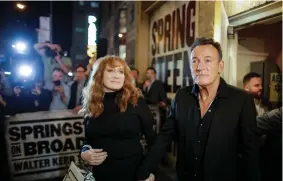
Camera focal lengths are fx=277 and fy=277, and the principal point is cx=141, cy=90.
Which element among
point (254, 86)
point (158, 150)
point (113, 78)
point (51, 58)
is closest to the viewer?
point (158, 150)

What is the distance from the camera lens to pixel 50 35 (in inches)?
1073

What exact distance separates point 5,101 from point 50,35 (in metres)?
23.1

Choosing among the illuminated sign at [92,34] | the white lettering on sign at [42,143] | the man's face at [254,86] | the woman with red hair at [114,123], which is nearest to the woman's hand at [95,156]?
the woman with red hair at [114,123]

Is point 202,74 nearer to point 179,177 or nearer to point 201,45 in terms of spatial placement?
point 201,45

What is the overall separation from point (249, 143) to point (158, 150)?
2.36 ft

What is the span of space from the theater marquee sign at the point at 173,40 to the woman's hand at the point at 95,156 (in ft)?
12.8

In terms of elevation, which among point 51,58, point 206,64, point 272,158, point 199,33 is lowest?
point 272,158

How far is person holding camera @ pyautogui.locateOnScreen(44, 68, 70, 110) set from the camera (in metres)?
6.01

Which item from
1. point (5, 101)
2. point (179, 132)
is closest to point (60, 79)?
point (5, 101)

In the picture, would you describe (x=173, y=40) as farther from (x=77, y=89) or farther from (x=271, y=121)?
(x=271, y=121)

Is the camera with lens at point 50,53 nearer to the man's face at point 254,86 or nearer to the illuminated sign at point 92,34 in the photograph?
the man's face at point 254,86

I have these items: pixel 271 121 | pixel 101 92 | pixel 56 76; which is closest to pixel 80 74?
pixel 56 76

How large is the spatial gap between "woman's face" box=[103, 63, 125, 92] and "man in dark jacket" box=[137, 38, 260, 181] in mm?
666

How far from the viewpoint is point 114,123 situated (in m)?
2.55
